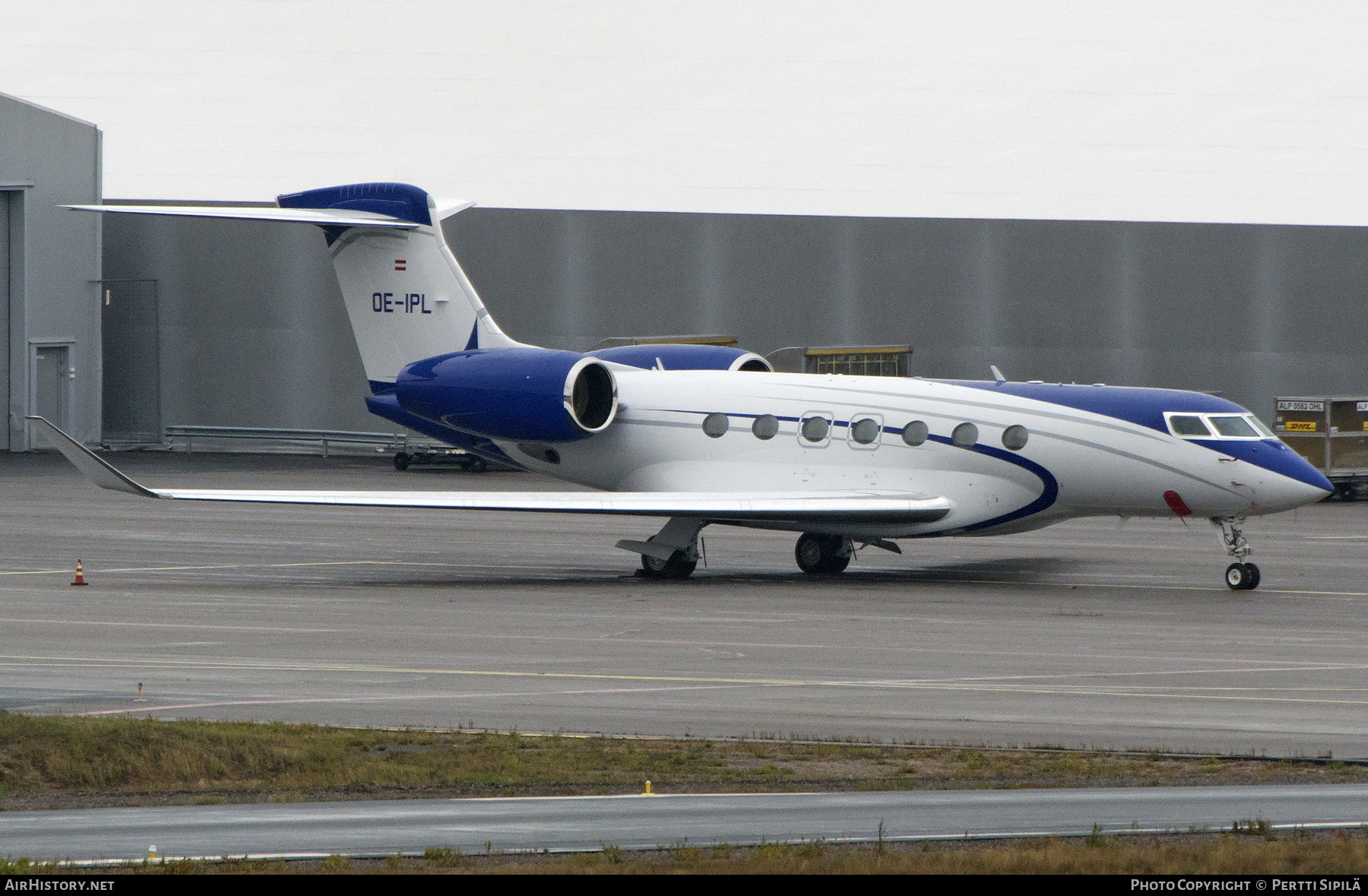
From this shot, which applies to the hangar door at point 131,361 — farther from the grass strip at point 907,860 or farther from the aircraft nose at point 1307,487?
the grass strip at point 907,860

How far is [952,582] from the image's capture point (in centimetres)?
2478

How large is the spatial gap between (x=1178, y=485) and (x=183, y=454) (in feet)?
112

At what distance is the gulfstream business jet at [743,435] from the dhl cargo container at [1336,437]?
16.4 meters

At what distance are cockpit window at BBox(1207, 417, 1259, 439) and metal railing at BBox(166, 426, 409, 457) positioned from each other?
2788 cm

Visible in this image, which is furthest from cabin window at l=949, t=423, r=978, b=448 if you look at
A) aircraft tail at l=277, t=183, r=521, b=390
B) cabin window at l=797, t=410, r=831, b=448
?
aircraft tail at l=277, t=183, r=521, b=390

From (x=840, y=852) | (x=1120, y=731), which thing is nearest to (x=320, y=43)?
(x=1120, y=731)

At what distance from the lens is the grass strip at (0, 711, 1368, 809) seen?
1187 centimetres

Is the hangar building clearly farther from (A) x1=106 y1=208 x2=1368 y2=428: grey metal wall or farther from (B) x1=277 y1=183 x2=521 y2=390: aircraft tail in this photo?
(B) x1=277 y1=183 x2=521 y2=390: aircraft tail

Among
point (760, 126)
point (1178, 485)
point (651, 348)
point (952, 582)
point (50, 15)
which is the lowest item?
point (952, 582)

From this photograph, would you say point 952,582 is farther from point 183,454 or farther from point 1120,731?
point 183,454

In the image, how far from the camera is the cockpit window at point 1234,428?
2336 centimetres

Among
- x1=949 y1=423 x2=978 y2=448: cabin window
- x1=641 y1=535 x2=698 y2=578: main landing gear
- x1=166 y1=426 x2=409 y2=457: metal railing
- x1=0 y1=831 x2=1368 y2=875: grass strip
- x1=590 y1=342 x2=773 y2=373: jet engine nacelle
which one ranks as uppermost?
x1=590 y1=342 x2=773 y2=373: jet engine nacelle

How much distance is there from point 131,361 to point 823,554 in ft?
109

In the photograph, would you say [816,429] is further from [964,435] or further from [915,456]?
[964,435]
